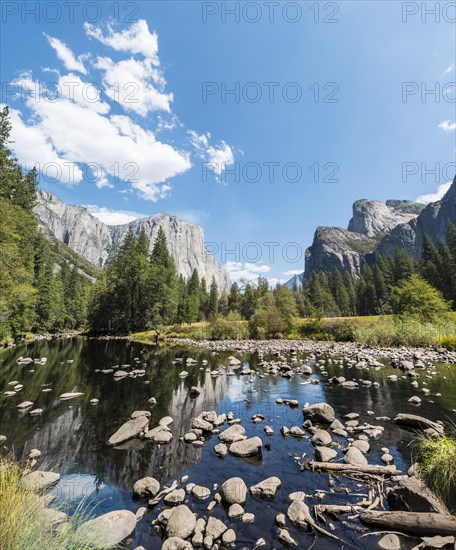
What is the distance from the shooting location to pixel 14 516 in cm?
291

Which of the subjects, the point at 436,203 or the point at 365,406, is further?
the point at 436,203

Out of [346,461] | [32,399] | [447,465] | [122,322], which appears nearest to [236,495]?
→ [346,461]

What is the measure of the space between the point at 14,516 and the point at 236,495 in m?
4.50

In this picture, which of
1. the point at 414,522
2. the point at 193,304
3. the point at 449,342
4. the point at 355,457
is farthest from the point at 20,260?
the point at 193,304

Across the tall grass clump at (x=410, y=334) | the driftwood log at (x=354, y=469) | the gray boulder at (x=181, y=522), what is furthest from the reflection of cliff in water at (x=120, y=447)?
the tall grass clump at (x=410, y=334)

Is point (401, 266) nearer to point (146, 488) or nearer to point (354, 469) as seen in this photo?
point (354, 469)

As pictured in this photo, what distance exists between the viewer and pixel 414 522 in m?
4.72

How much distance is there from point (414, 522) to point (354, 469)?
213cm

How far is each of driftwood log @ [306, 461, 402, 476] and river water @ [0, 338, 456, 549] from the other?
0.33m

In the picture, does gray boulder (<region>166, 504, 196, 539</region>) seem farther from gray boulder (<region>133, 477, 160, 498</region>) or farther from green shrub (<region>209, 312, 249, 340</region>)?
green shrub (<region>209, 312, 249, 340</region>)

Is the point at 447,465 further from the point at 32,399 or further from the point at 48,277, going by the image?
the point at 48,277

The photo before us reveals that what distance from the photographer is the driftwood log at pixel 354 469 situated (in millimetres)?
6666

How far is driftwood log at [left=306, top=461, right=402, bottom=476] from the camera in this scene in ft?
21.9

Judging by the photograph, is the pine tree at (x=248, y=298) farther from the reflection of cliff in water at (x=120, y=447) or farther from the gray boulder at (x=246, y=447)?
the gray boulder at (x=246, y=447)
